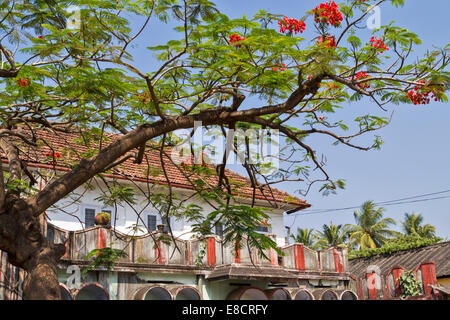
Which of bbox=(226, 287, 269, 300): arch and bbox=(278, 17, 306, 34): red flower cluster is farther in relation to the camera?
bbox=(226, 287, 269, 300): arch

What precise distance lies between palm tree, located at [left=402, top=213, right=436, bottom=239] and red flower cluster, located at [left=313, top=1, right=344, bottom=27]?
37.5 metres

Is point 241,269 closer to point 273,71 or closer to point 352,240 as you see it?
point 273,71

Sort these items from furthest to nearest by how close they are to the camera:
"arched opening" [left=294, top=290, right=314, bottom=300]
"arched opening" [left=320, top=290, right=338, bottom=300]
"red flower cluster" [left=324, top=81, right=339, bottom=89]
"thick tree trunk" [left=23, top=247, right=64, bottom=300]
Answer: "arched opening" [left=320, top=290, right=338, bottom=300]
"arched opening" [left=294, top=290, right=314, bottom=300]
"red flower cluster" [left=324, top=81, right=339, bottom=89]
"thick tree trunk" [left=23, top=247, right=64, bottom=300]

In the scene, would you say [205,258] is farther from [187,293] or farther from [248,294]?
[248,294]

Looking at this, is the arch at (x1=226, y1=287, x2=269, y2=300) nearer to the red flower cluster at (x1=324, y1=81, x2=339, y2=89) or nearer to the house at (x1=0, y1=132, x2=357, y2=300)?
the house at (x1=0, y1=132, x2=357, y2=300)

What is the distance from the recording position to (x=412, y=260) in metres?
25.0

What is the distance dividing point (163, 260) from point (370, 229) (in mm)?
28934

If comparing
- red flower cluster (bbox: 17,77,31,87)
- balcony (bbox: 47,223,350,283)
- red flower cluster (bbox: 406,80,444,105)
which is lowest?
balcony (bbox: 47,223,350,283)

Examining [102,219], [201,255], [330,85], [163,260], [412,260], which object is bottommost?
[163,260]

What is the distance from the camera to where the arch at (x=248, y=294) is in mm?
16938

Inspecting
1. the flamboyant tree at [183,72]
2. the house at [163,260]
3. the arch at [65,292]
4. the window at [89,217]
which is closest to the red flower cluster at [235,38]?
the flamboyant tree at [183,72]

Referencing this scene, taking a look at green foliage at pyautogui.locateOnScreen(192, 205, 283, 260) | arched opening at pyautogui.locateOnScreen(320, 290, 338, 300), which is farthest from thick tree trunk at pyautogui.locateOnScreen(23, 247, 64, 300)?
arched opening at pyautogui.locateOnScreen(320, 290, 338, 300)

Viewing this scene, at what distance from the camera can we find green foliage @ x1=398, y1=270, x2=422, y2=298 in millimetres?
20031

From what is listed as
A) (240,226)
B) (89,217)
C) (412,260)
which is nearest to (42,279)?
(240,226)
